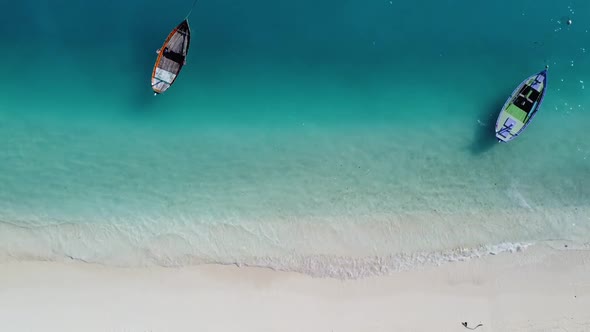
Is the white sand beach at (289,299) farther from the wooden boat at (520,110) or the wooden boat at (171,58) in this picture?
the wooden boat at (171,58)

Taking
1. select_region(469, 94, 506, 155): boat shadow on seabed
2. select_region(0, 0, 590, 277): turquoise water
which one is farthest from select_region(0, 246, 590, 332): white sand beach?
select_region(469, 94, 506, 155): boat shadow on seabed

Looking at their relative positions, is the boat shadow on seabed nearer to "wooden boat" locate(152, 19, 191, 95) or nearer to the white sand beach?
the white sand beach

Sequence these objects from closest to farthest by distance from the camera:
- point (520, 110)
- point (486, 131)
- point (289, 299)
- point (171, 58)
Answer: point (289, 299) → point (171, 58) → point (520, 110) → point (486, 131)

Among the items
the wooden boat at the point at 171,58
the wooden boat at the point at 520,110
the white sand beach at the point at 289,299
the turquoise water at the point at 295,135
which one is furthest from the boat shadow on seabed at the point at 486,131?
the wooden boat at the point at 171,58

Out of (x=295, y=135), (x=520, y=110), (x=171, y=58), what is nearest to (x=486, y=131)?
(x=520, y=110)

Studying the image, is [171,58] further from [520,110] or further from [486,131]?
[520,110]

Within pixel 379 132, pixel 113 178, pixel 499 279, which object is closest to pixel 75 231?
pixel 113 178
